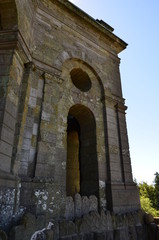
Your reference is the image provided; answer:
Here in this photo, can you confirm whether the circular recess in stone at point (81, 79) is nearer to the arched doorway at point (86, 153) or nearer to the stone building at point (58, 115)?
the stone building at point (58, 115)

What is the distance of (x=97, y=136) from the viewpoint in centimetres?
555

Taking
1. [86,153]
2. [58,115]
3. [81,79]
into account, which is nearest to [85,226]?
[86,153]

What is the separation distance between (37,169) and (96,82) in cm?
390

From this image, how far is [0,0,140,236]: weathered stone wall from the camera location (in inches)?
137

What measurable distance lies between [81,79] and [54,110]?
7.98 feet

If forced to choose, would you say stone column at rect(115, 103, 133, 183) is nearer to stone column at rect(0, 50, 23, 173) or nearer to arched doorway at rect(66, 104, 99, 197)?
arched doorway at rect(66, 104, 99, 197)

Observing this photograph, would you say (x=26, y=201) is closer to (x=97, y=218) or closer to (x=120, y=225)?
(x=97, y=218)

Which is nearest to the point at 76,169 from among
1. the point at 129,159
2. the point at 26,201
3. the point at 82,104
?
the point at 129,159

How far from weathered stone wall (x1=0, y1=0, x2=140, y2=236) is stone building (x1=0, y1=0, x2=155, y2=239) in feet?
0.07

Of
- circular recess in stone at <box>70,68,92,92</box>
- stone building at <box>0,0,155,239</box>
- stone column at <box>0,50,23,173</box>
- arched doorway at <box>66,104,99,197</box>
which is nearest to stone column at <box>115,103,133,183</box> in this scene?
stone building at <box>0,0,155,239</box>

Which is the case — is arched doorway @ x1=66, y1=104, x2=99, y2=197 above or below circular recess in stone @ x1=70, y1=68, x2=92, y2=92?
below

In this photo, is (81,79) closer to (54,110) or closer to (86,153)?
(54,110)

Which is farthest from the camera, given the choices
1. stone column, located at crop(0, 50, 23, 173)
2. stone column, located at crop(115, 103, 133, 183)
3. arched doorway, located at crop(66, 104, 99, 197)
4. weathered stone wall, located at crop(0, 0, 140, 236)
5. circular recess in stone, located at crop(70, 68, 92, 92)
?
circular recess in stone, located at crop(70, 68, 92, 92)

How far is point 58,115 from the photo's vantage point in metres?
4.72
